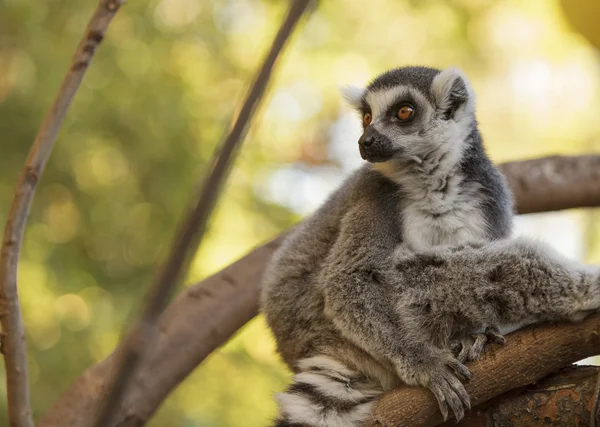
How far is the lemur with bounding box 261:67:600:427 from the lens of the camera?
217 cm

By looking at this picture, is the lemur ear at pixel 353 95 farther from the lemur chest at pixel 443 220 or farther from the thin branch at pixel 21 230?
the thin branch at pixel 21 230

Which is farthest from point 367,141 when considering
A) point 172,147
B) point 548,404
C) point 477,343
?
point 172,147

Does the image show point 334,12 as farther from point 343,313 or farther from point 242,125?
point 242,125

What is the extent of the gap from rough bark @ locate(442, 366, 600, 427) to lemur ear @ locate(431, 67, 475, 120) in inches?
41.8

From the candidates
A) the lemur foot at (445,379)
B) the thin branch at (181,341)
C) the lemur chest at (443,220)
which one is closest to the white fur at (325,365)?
the lemur foot at (445,379)

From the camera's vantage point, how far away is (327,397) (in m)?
2.27

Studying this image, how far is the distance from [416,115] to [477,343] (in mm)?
936

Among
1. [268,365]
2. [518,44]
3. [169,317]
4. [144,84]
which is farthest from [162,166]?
[518,44]

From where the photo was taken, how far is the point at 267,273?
2.88 meters

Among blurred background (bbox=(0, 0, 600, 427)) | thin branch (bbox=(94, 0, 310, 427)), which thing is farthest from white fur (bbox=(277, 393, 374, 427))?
blurred background (bbox=(0, 0, 600, 427))

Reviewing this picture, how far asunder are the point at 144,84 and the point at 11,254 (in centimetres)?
302

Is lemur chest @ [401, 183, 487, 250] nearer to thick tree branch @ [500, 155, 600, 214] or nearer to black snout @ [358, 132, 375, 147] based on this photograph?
black snout @ [358, 132, 375, 147]

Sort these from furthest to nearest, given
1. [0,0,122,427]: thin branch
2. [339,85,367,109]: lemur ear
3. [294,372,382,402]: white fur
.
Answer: [339,85,367,109]: lemur ear → [0,0,122,427]: thin branch → [294,372,382,402]: white fur

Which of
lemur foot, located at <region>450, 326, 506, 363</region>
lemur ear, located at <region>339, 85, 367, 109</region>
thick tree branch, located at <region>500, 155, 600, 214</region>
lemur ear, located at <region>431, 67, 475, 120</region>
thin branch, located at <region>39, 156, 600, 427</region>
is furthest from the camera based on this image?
thick tree branch, located at <region>500, 155, 600, 214</region>
